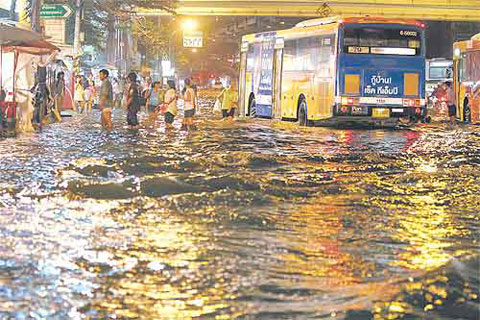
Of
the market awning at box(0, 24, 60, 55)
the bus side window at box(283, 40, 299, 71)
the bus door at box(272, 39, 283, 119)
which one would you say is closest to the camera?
the market awning at box(0, 24, 60, 55)

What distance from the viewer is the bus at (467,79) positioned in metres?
32.4

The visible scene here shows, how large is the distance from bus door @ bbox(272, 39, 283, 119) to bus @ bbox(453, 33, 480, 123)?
6.13 m

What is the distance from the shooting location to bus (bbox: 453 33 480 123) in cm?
3241

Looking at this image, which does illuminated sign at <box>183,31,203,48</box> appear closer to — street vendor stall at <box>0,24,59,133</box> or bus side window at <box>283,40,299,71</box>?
bus side window at <box>283,40,299,71</box>

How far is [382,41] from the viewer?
28969mm

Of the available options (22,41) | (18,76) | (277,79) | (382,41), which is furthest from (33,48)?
(277,79)

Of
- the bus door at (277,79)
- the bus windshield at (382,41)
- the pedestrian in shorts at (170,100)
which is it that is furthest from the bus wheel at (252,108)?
the bus windshield at (382,41)

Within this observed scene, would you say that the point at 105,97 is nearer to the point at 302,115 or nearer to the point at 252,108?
the point at 302,115

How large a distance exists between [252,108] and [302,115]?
5283mm

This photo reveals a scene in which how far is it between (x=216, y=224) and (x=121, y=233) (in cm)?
118

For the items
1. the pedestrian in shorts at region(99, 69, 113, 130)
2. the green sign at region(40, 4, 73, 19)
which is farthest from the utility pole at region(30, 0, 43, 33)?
the pedestrian in shorts at region(99, 69, 113, 130)

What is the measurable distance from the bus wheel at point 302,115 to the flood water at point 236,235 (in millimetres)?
11622

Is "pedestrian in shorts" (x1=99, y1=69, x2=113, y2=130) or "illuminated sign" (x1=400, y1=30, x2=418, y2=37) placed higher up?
"illuminated sign" (x1=400, y1=30, x2=418, y2=37)

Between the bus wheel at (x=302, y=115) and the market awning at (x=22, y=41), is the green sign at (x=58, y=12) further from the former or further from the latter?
the bus wheel at (x=302, y=115)
